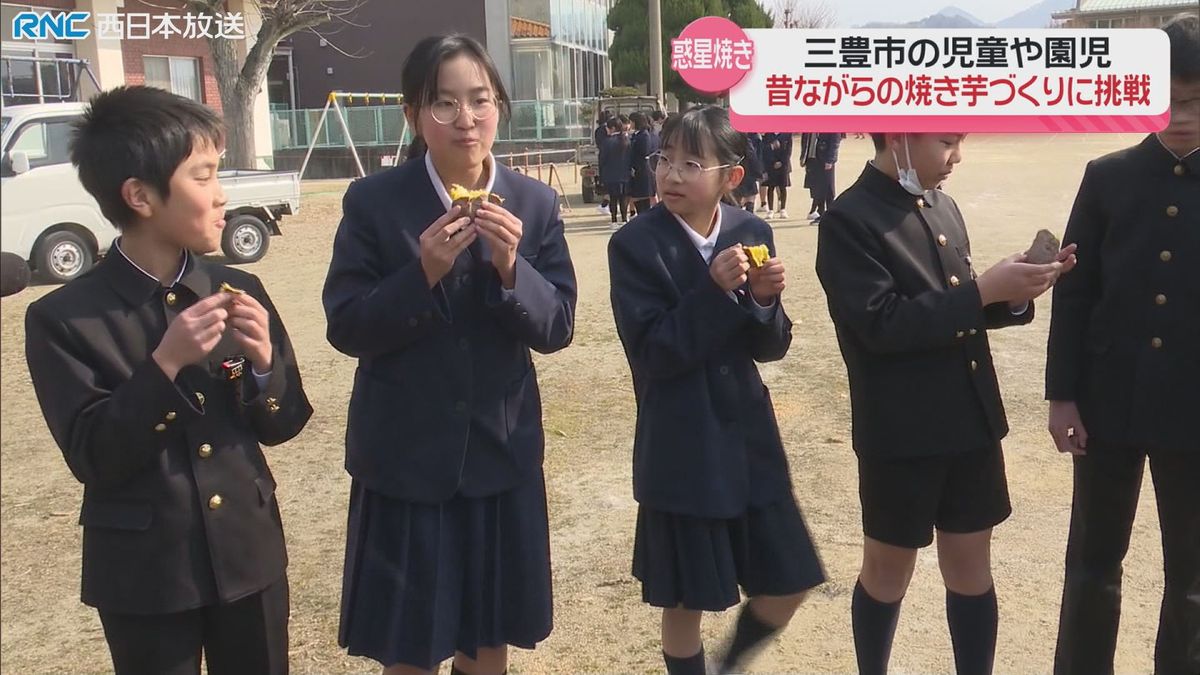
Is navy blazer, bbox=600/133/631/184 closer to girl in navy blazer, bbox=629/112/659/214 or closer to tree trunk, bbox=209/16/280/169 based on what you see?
girl in navy blazer, bbox=629/112/659/214

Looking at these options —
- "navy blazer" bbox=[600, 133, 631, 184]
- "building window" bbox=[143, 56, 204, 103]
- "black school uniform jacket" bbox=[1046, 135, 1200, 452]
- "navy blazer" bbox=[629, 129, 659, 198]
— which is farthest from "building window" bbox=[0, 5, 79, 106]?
"black school uniform jacket" bbox=[1046, 135, 1200, 452]

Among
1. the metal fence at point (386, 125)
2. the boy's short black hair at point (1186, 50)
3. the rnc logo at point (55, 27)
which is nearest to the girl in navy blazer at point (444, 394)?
the boy's short black hair at point (1186, 50)

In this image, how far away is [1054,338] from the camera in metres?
2.56

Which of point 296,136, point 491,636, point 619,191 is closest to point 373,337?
point 491,636

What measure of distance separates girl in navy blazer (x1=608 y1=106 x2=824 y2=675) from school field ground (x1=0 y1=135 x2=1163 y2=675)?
1.45 feet

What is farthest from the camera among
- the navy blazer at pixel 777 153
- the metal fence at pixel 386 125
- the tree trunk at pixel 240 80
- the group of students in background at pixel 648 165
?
the metal fence at pixel 386 125

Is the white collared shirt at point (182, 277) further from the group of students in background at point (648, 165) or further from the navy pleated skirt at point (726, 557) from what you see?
the group of students in background at point (648, 165)

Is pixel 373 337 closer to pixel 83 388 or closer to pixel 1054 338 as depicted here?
pixel 83 388

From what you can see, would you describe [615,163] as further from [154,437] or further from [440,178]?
[154,437]

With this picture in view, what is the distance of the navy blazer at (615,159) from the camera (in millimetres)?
13836

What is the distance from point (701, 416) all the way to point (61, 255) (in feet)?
31.5

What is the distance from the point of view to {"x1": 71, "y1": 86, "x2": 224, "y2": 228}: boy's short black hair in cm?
189

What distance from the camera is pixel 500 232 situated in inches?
78.6

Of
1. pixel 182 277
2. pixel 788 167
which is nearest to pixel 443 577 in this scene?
pixel 182 277
